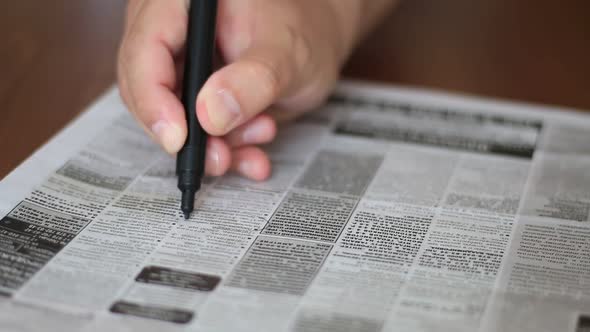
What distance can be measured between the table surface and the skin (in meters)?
0.16

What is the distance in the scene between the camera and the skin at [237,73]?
2.14 ft

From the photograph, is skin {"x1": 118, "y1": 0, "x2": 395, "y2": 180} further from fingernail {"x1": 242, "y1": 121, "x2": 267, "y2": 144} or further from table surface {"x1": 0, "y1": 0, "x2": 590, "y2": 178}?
table surface {"x1": 0, "y1": 0, "x2": 590, "y2": 178}

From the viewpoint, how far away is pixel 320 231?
658 mm

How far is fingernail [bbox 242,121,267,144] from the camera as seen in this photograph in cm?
76

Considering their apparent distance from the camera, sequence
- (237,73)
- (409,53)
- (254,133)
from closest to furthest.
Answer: (237,73) → (254,133) → (409,53)

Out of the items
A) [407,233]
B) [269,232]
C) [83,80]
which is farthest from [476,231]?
[83,80]

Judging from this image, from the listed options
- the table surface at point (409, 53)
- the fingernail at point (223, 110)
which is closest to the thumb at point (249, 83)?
the fingernail at point (223, 110)

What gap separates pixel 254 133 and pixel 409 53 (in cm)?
34

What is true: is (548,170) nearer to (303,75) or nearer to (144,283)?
(303,75)

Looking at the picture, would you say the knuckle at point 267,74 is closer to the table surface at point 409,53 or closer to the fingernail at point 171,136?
the fingernail at point 171,136

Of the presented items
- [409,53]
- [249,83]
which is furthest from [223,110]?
[409,53]

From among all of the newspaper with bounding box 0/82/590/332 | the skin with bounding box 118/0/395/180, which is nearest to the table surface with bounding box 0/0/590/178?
the newspaper with bounding box 0/82/590/332

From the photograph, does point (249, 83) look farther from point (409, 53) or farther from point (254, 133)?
point (409, 53)

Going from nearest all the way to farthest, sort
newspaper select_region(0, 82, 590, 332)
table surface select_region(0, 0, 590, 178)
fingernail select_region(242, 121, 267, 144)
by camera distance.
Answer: newspaper select_region(0, 82, 590, 332) → fingernail select_region(242, 121, 267, 144) → table surface select_region(0, 0, 590, 178)
